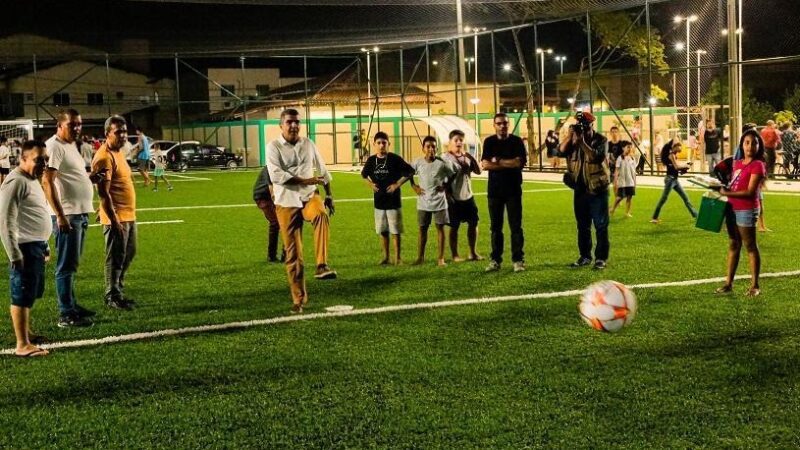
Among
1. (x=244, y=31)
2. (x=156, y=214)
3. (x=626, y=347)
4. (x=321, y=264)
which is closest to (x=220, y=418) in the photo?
(x=626, y=347)

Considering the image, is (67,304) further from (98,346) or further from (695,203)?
(695,203)

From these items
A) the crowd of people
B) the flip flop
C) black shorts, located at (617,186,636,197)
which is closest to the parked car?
black shorts, located at (617,186,636,197)

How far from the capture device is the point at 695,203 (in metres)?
20.5

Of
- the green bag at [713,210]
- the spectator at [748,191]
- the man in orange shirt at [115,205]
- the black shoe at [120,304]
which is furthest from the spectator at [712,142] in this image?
the black shoe at [120,304]

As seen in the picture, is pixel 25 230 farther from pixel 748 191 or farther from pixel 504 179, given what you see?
pixel 748 191

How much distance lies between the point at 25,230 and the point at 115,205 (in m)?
1.85

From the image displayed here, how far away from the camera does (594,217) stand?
11.3 m

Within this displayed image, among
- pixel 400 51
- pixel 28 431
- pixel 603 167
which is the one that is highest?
pixel 400 51

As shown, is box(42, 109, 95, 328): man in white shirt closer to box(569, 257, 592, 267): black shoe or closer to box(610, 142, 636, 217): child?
box(569, 257, 592, 267): black shoe

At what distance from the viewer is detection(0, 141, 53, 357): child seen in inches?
287

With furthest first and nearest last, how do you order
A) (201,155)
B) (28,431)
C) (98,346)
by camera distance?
(201,155) → (98,346) → (28,431)

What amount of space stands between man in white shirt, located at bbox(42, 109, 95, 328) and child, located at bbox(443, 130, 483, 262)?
5.05 m

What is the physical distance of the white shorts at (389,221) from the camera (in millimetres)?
12195

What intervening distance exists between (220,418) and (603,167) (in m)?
6.82
